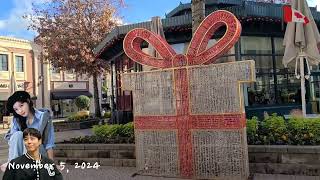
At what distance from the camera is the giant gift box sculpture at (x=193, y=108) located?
7.09 meters

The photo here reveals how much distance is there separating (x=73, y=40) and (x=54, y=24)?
233 cm

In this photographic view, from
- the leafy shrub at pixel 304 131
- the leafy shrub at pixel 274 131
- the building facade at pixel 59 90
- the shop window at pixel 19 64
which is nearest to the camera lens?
the leafy shrub at pixel 304 131

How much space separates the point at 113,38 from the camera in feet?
48.0

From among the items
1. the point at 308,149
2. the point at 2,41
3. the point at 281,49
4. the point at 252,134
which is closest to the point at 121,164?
the point at 252,134

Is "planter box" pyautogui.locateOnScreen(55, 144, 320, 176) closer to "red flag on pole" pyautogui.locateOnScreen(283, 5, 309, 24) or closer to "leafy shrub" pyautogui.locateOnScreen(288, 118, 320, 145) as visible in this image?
"leafy shrub" pyautogui.locateOnScreen(288, 118, 320, 145)

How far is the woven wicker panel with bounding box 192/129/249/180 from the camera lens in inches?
278

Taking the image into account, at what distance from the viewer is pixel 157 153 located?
7855 mm

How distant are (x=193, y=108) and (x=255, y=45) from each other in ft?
20.5

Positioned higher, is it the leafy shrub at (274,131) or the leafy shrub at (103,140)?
the leafy shrub at (274,131)

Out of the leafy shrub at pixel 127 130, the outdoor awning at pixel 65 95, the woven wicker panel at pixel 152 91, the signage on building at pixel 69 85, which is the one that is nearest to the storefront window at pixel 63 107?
the outdoor awning at pixel 65 95

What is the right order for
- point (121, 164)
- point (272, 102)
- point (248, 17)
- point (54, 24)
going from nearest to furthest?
point (121, 164), point (248, 17), point (272, 102), point (54, 24)

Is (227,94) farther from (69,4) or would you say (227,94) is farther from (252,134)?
(69,4)

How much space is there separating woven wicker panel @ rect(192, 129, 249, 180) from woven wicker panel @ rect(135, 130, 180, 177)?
450mm

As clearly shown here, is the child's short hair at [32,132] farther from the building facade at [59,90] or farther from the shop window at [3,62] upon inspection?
the building facade at [59,90]
